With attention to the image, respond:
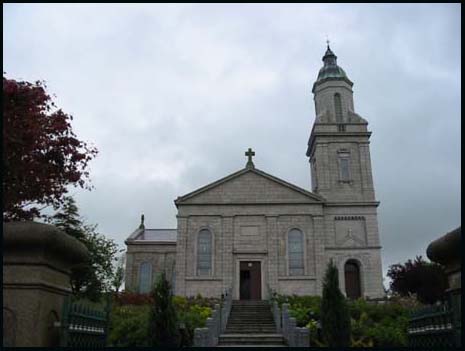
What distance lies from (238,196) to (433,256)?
30083mm

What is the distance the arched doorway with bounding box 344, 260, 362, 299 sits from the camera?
1268 inches

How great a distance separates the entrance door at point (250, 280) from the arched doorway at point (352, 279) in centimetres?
614

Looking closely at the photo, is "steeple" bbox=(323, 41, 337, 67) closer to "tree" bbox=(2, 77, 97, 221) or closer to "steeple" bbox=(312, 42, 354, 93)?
"steeple" bbox=(312, 42, 354, 93)

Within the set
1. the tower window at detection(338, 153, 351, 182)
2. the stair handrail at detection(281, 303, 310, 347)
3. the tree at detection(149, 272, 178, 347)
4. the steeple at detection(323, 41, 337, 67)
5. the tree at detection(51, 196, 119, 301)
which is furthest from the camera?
the steeple at detection(323, 41, 337, 67)

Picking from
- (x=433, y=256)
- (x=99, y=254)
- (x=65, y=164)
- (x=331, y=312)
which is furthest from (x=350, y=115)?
(x=433, y=256)

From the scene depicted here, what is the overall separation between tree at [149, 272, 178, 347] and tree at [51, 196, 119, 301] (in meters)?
12.2

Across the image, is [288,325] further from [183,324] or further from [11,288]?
[11,288]

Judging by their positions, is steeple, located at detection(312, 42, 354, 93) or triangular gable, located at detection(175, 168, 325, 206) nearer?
triangular gable, located at detection(175, 168, 325, 206)

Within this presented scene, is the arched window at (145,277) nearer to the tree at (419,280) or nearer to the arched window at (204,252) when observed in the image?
the arched window at (204,252)

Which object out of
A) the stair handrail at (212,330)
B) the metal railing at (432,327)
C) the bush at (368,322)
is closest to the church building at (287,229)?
the bush at (368,322)

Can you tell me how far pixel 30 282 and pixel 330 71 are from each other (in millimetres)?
37141

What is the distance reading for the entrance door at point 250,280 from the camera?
32.1 m

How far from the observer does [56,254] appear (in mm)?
3965

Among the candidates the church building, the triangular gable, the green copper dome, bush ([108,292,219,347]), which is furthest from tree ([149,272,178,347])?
the green copper dome
